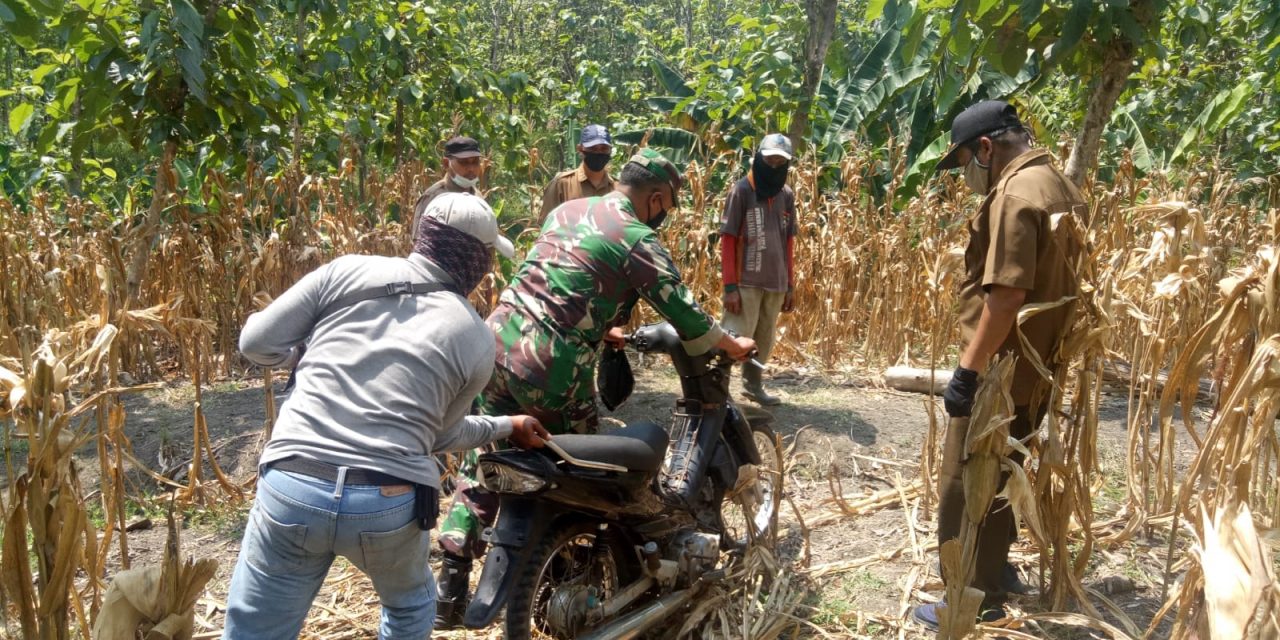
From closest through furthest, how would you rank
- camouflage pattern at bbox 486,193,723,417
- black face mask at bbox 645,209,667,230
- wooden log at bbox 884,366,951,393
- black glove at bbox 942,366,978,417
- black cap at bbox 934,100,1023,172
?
camouflage pattern at bbox 486,193,723,417, black glove at bbox 942,366,978,417, black cap at bbox 934,100,1023,172, black face mask at bbox 645,209,667,230, wooden log at bbox 884,366,951,393

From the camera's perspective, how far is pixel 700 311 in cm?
319

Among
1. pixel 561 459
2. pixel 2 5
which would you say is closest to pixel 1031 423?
pixel 561 459

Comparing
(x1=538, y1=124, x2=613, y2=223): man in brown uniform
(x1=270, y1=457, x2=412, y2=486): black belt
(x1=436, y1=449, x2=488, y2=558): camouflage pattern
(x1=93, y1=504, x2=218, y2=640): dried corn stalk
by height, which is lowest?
(x1=436, y1=449, x2=488, y2=558): camouflage pattern

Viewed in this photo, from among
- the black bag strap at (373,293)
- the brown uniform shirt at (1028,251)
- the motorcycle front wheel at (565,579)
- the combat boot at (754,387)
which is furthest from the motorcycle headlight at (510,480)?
the combat boot at (754,387)

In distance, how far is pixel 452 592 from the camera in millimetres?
3172

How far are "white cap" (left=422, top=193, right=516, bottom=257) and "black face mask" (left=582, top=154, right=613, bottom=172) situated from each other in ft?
12.0

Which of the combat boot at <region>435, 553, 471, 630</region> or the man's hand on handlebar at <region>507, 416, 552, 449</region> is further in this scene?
the combat boot at <region>435, 553, 471, 630</region>

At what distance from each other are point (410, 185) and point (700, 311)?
4.52 metres

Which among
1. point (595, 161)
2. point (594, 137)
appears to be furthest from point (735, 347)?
point (594, 137)

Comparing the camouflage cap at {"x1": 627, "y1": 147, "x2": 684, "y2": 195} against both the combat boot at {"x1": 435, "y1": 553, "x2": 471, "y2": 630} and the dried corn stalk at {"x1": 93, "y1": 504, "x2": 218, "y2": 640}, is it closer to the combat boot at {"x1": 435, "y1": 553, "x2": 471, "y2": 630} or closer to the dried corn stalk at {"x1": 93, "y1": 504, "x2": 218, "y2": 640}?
the combat boot at {"x1": 435, "y1": 553, "x2": 471, "y2": 630}

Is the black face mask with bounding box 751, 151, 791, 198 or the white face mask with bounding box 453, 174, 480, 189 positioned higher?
the black face mask with bounding box 751, 151, 791, 198

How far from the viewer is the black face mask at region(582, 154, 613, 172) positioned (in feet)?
20.0

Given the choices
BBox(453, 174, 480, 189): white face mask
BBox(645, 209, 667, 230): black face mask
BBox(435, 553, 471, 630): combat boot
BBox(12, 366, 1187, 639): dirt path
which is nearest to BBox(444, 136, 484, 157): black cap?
BBox(453, 174, 480, 189): white face mask

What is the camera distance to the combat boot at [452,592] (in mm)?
3156
